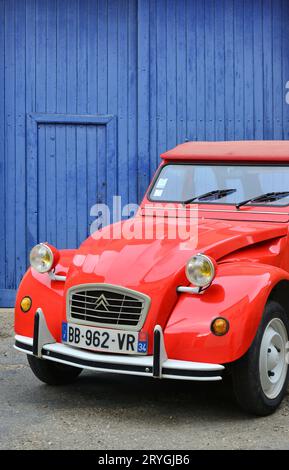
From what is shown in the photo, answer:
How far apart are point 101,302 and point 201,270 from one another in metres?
0.65

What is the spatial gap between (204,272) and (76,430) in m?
1.18

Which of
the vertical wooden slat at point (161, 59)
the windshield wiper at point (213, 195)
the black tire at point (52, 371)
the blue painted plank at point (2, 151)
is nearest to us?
the black tire at point (52, 371)

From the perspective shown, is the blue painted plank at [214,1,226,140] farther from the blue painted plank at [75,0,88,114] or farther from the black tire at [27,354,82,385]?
the black tire at [27,354,82,385]

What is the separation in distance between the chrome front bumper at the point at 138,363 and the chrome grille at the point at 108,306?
0.18 m

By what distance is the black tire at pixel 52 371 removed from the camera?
5.41 metres

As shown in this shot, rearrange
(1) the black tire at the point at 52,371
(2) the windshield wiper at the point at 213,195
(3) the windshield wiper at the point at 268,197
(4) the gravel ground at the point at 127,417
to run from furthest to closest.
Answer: (2) the windshield wiper at the point at 213,195 < (3) the windshield wiper at the point at 268,197 < (1) the black tire at the point at 52,371 < (4) the gravel ground at the point at 127,417

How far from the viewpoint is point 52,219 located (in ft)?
29.6

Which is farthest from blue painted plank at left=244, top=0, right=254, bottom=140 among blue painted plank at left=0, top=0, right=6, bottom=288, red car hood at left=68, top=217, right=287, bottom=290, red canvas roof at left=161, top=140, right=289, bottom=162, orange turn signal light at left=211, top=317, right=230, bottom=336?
orange turn signal light at left=211, top=317, right=230, bottom=336

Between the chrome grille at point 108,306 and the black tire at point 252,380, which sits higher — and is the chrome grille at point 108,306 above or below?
above

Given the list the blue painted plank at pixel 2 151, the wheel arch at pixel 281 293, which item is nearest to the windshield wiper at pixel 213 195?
the wheel arch at pixel 281 293

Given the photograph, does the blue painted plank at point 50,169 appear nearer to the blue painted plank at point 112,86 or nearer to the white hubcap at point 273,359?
the blue painted plank at point 112,86

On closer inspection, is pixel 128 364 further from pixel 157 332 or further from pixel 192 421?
pixel 192 421

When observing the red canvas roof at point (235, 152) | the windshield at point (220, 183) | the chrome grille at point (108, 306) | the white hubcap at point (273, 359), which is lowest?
the white hubcap at point (273, 359)
